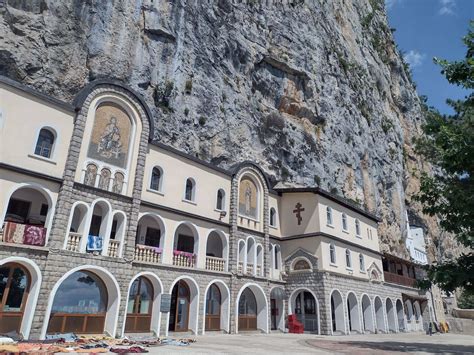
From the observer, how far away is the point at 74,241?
1667 centimetres

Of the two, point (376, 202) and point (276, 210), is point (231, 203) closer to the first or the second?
point (276, 210)

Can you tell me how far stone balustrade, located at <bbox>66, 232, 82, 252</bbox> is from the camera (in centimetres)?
1645

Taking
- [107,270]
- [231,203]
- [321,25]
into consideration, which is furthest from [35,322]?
[321,25]

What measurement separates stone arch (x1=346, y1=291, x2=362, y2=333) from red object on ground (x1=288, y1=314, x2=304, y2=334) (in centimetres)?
468

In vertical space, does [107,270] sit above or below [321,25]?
below

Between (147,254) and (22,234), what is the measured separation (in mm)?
6368

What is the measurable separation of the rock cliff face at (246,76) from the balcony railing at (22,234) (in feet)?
43.7

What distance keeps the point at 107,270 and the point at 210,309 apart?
790 centimetres

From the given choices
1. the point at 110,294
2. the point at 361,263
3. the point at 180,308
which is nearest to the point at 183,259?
the point at 180,308

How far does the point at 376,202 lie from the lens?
44781 millimetres

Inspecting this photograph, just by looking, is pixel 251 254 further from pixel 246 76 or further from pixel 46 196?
pixel 246 76

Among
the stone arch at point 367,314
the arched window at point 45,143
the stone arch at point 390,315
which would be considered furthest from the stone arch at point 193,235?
the stone arch at point 390,315

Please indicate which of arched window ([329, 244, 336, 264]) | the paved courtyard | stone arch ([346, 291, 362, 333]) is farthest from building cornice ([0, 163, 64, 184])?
stone arch ([346, 291, 362, 333])

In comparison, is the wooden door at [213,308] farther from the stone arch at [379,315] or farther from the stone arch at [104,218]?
the stone arch at [379,315]
